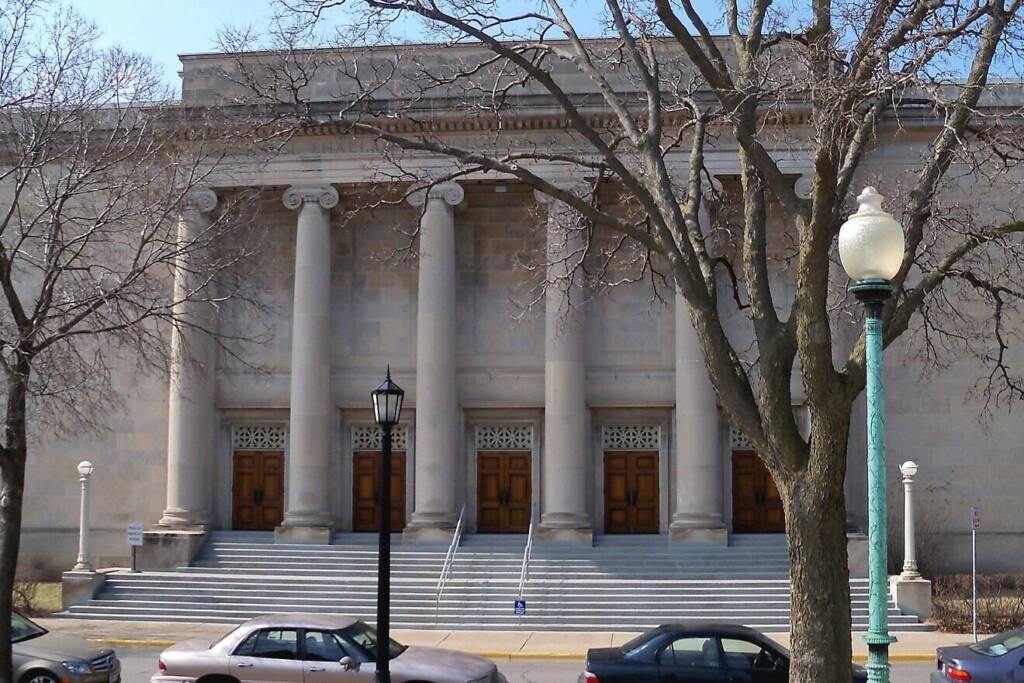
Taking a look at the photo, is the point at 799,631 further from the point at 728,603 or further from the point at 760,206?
the point at 728,603

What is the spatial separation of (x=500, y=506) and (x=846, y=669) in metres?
20.8

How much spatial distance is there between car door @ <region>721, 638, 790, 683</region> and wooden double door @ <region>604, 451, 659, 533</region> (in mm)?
16322

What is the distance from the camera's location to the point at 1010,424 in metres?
30.5

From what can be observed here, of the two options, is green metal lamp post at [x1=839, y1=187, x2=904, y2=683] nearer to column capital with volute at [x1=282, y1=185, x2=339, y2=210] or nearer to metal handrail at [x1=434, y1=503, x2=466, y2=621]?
metal handrail at [x1=434, y1=503, x2=466, y2=621]

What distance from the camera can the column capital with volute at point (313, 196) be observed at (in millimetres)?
30938

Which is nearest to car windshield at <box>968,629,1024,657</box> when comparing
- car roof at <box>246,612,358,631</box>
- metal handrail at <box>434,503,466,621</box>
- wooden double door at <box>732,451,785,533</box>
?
car roof at <box>246,612,358,631</box>

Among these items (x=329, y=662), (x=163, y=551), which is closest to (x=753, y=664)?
(x=329, y=662)

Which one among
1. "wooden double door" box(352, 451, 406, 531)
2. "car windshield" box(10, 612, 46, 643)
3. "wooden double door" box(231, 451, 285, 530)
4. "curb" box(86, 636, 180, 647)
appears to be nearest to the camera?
"car windshield" box(10, 612, 46, 643)

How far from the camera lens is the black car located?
15055mm

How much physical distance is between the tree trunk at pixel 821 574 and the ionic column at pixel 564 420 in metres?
17.9

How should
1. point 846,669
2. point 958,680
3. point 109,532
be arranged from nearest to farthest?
point 846,669 < point 958,680 < point 109,532

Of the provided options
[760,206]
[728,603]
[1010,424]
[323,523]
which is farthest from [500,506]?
[760,206]

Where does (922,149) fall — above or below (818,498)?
above

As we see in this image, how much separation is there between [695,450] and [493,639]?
790 cm
